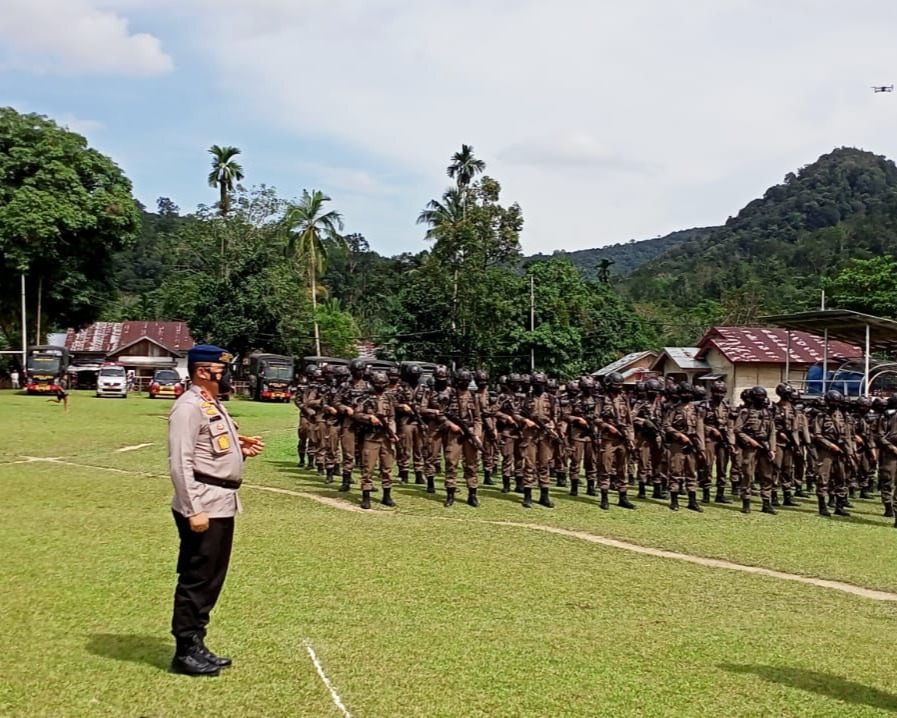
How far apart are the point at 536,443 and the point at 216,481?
9059 millimetres

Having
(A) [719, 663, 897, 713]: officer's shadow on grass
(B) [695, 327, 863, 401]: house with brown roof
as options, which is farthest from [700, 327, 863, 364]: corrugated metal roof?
(A) [719, 663, 897, 713]: officer's shadow on grass

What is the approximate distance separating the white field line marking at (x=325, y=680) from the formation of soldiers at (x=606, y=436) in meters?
6.84

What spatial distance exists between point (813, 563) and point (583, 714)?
6118 millimetres

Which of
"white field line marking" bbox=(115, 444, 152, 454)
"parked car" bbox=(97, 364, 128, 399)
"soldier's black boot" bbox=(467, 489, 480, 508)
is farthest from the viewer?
"parked car" bbox=(97, 364, 128, 399)

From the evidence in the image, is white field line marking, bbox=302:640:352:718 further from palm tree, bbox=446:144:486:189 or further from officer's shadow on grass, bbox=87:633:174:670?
palm tree, bbox=446:144:486:189

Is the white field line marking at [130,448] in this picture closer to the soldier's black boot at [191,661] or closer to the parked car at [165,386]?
the soldier's black boot at [191,661]

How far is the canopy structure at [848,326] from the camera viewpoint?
22.1 m

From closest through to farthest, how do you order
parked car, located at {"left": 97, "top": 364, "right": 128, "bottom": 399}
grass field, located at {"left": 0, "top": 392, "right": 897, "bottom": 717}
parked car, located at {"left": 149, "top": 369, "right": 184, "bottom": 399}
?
grass field, located at {"left": 0, "top": 392, "right": 897, "bottom": 717} → parked car, located at {"left": 97, "top": 364, "right": 128, "bottom": 399} → parked car, located at {"left": 149, "top": 369, "right": 184, "bottom": 399}

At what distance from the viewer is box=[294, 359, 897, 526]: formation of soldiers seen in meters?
13.8

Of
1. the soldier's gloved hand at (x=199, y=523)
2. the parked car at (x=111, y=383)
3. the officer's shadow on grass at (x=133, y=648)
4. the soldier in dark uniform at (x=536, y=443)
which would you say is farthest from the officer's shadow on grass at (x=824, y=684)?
the parked car at (x=111, y=383)

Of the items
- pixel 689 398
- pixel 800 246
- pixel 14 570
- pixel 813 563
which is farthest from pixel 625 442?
pixel 800 246

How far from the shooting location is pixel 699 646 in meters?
6.49

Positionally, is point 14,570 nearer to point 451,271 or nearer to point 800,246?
point 451,271

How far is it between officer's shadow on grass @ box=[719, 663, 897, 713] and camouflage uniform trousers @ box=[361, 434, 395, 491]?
7.40 metres
